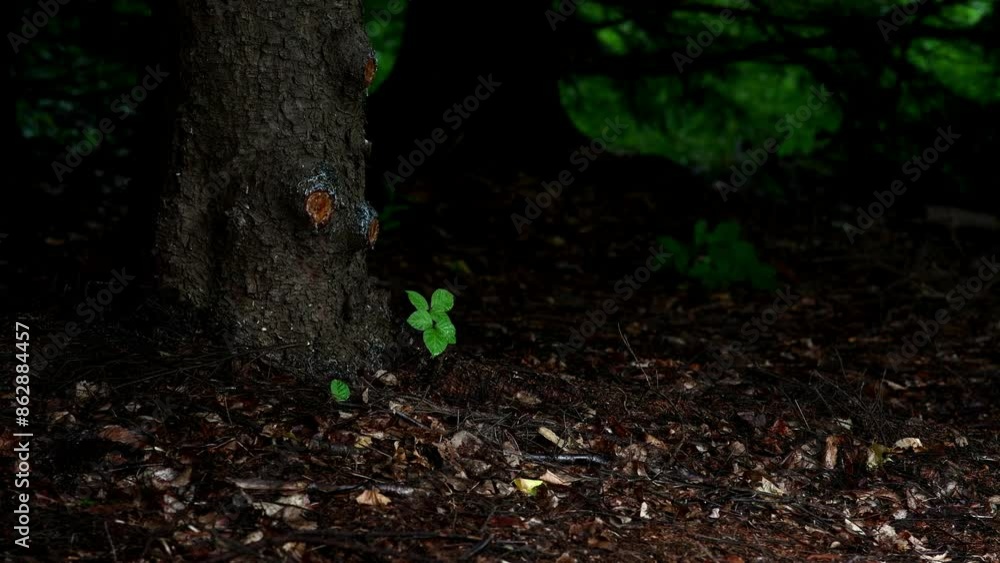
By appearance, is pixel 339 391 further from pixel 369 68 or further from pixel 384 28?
pixel 384 28

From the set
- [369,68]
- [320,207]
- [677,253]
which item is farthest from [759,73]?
[320,207]

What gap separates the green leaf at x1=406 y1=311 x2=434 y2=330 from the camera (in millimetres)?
3164

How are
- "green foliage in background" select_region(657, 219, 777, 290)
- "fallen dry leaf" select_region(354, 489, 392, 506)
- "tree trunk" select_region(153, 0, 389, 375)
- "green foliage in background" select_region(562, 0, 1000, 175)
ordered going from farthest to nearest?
"green foliage in background" select_region(562, 0, 1000, 175) < "green foliage in background" select_region(657, 219, 777, 290) < "tree trunk" select_region(153, 0, 389, 375) < "fallen dry leaf" select_region(354, 489, 392, 506)

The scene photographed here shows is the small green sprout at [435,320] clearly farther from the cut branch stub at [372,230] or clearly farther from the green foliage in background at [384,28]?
the green foliage in background at [384,28]

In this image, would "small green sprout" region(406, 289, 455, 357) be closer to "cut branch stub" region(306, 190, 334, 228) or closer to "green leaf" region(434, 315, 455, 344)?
"green leaf" region(434, 315, 455, 344)

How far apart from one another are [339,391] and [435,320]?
42cm

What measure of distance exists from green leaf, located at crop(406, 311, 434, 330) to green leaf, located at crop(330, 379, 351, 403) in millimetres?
306

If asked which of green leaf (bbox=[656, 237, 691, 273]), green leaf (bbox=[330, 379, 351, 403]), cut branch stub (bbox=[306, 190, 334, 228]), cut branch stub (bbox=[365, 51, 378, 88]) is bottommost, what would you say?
green leaf (bbox=[330, 379, 351, 403])

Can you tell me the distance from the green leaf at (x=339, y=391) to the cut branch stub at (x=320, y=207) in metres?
0.52

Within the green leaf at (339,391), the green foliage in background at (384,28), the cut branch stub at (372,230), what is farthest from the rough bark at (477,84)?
the green leaf at (339,391)

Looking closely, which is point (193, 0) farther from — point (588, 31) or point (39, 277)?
point (588, 31)

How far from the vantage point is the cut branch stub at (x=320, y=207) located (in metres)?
3.02

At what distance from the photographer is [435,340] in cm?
321

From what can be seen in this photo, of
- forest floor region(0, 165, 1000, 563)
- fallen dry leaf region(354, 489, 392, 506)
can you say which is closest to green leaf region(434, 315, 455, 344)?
forest floor region(0, 165, 1000, 563)
